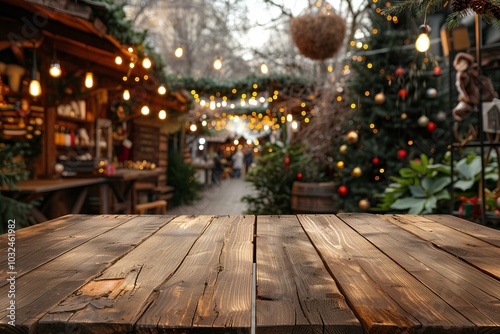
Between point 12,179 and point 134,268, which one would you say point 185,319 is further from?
point 12,179

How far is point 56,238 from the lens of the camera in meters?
1.75

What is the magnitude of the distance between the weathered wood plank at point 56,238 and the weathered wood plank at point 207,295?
0.49m

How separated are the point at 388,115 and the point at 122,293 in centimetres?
597

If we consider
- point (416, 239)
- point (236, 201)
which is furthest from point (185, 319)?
point (236, 201)

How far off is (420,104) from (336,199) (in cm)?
197

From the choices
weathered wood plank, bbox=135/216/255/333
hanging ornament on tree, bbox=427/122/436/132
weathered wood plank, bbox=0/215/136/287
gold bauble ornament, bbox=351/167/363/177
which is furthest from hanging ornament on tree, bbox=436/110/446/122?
weathered wood plank, bbox=135/216/255/333

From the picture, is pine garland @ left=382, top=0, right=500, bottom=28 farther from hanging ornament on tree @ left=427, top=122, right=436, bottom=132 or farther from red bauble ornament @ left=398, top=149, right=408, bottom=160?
hanging ornament on tree @ left=427, top=122, right=436, bottom=132

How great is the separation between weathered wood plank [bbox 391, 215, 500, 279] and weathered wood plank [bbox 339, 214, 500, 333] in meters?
0.04

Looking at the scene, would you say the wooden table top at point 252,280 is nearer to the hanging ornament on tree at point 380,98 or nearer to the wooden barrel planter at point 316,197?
the hanging ornament on tree at point 380,98

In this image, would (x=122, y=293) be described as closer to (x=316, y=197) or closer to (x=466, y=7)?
(x=466, y=7)

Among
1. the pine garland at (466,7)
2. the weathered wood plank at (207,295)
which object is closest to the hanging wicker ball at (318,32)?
the pine garland at (466,7)

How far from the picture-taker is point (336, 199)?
665cm

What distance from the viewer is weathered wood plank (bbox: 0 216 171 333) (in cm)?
94

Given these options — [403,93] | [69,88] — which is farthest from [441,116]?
[69,88]
